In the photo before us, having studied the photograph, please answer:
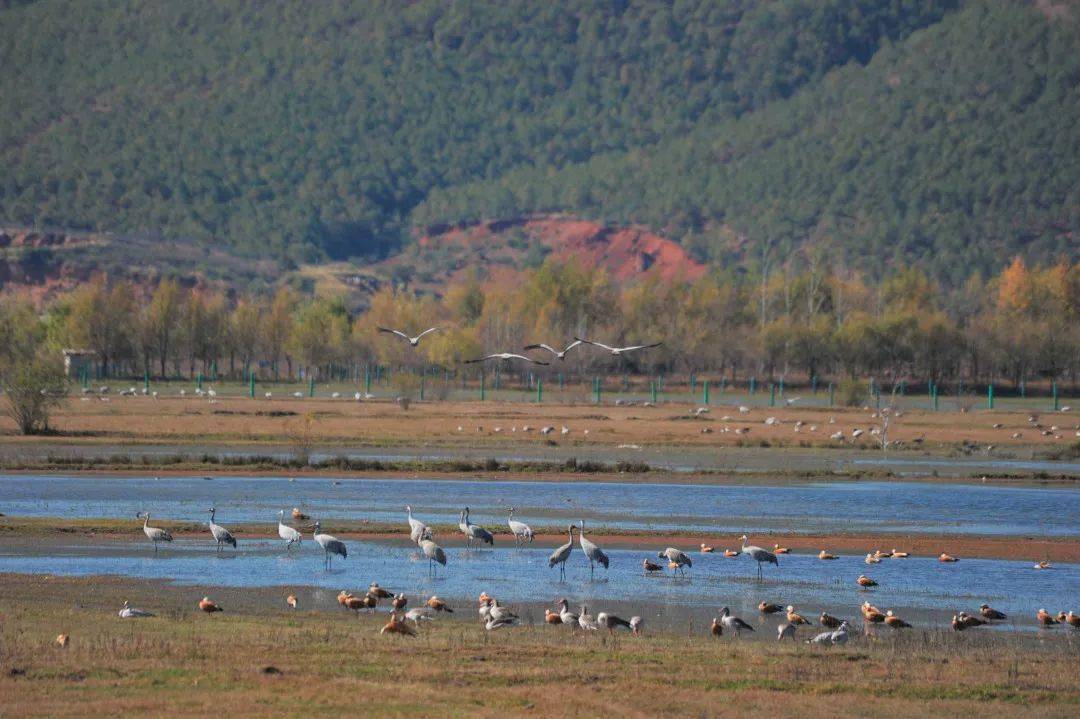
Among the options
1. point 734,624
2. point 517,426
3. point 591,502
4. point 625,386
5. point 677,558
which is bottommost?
point 734,624

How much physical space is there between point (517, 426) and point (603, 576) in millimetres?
34834

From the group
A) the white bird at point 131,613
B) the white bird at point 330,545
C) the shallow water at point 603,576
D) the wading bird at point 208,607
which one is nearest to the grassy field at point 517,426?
the shallow water at point 603,576

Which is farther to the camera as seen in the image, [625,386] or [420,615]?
[625,386]

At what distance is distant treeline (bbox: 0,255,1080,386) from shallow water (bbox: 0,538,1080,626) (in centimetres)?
7274

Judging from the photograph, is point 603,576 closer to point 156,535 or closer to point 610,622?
point 610,622

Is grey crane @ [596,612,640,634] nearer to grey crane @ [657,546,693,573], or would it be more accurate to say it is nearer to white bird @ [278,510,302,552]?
grey crane @ [657,546,693,573]

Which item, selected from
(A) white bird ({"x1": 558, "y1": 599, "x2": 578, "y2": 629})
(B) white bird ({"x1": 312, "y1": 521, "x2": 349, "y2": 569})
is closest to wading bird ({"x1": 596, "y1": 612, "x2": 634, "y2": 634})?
(A) white bird ({"x1": 558, "y1": 599, "x2": 578, "y2": 629})

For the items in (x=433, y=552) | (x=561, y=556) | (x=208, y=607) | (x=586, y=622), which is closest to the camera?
(x=586, y=622)

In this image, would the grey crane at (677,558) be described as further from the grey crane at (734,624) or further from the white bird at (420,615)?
A: the white bird at (420,615)

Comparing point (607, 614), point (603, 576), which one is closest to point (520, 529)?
point (603, 576)

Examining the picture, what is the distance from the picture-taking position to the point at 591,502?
117 feet

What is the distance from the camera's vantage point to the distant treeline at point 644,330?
110 meters

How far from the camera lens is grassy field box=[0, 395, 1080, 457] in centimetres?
5259

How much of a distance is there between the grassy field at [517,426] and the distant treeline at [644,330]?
3037 cm
